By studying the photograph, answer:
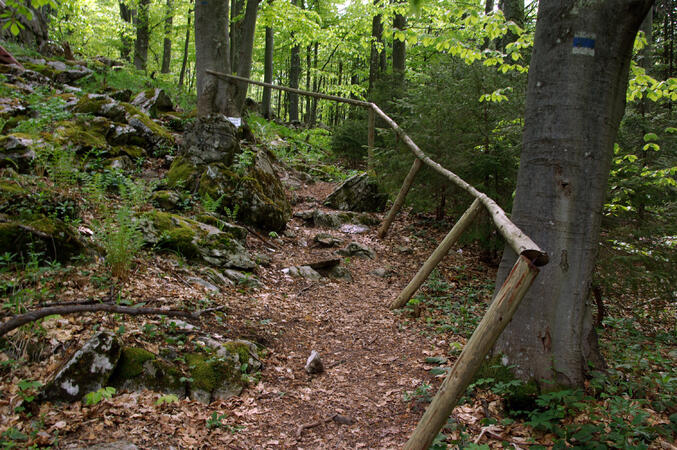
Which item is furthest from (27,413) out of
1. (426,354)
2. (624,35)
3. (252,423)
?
(624,35)

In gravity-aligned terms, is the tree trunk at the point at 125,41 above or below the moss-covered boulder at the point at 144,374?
above

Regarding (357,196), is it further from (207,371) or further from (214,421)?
(214,421)

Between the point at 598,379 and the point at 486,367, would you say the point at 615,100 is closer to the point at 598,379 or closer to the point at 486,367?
the point at 598,379

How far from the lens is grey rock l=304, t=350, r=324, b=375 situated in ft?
12.0

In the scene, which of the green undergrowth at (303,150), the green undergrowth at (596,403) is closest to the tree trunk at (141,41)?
Answer: the green undergrowth at (303,150)

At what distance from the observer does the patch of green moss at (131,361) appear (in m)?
2.87

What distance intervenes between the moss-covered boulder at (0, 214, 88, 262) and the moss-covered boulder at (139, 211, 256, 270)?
2.97ft

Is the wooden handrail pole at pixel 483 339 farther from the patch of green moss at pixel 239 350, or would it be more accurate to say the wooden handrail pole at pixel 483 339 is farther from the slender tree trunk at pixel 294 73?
the slender tree trunk at pixel 294 73

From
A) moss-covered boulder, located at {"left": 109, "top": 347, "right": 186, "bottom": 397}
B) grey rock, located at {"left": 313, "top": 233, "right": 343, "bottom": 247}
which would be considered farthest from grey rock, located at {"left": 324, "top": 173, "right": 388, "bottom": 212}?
moss-covered boulder, located at {"left": 109, "top": 347, "right": 186, "bottom": 397}

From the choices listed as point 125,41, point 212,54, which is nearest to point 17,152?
point 212,54

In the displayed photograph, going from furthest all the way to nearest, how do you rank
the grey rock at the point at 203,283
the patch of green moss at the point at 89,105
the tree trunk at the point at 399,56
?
the tree trunk at the point at 399,56 → the patch of green moss at the point at 89,105 → the grey rock at the point at 203,283

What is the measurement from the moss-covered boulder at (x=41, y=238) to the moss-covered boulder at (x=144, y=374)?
4.78ft

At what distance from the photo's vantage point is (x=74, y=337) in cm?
299

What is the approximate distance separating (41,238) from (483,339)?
13.1 feet
